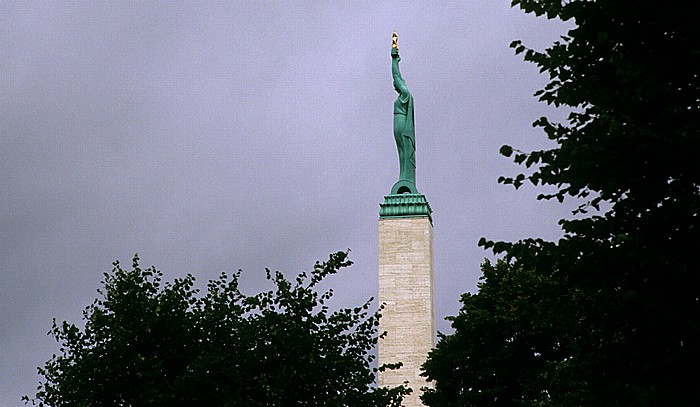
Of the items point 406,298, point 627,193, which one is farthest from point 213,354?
point 406,298

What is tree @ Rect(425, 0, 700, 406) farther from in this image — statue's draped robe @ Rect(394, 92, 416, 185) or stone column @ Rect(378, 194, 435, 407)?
statue's draped robe @ Rect(394, 92, 416, 185)

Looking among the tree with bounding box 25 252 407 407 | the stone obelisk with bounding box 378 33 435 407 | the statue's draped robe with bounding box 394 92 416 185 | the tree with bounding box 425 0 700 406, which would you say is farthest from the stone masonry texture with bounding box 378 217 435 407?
the tree with bounding box 425 0 700 406

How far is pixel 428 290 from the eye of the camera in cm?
4403

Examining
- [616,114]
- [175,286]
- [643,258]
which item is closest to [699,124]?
[616,114]

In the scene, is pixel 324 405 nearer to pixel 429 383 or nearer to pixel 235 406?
pixel 235 406

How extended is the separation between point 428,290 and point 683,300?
3064cm

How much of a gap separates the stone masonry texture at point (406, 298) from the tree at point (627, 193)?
28154 millimetres

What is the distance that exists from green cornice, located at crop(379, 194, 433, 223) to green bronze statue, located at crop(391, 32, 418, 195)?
56.6 inches

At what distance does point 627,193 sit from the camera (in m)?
14.6

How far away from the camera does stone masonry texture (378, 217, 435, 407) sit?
4309 centimetres

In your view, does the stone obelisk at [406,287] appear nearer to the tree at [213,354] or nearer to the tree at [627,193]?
the tree at [213,354]

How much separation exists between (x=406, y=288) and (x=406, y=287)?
51mm

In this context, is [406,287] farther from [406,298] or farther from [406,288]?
[406,298]

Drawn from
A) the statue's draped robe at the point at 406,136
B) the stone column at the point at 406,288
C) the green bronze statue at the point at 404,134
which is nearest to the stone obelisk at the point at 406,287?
the stone column at the point at 406,288
